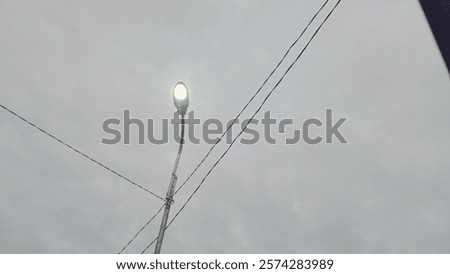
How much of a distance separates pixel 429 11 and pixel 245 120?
4030 mm

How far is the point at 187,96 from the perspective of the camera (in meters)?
6.12

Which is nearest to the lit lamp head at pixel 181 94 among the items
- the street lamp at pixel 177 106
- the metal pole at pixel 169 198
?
the street lamp at pixel 177 106

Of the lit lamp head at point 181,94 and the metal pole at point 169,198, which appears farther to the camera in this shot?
the lit lamp head at point 181,94

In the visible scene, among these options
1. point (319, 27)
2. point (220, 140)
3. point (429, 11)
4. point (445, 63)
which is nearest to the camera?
point (429, 11)

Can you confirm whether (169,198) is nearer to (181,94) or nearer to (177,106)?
(177,106)

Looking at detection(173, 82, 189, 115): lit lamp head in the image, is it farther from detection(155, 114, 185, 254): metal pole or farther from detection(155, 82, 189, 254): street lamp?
detection(155, 114, 185, 254): metal pole

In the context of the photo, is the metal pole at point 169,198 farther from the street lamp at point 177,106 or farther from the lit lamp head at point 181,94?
the lit lamp head at point 181,94

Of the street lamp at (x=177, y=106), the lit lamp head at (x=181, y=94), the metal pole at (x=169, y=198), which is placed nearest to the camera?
the metal pole at (x=169, y=198)

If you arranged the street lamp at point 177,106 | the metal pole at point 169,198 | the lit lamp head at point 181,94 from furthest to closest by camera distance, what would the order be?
the lit lamp head at point 181,94
the street lamp at point 177,106
the metal pole at point 169,198

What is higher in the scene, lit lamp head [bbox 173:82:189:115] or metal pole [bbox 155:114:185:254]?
lit lamp head [bbox 173:82:189:115]

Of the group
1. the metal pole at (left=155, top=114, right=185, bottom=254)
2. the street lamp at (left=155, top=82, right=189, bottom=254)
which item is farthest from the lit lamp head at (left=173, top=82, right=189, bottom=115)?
the metal pole at (left=155, top=114, right=185, bottom=254)
